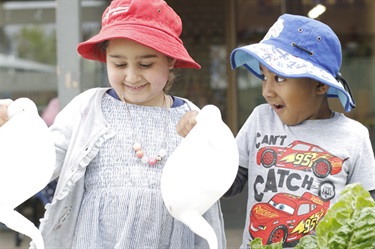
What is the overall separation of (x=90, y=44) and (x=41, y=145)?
19.7 inches

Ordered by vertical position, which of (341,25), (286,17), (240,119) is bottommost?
(240,119)

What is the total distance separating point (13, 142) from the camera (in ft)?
5.82

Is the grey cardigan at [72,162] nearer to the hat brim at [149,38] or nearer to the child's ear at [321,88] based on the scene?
the hat brim at [149,38]

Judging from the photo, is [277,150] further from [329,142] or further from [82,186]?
[82,186]

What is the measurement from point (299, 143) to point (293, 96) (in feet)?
0.49

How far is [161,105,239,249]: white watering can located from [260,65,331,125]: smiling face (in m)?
0.45

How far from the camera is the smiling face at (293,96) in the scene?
2.12 metres

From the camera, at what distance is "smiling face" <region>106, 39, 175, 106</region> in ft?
6.80

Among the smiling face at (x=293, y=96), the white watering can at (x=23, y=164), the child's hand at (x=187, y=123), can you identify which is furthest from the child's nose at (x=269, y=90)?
the white watering can at (x=23, y=164)

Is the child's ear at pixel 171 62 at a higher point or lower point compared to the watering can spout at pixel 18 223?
higher

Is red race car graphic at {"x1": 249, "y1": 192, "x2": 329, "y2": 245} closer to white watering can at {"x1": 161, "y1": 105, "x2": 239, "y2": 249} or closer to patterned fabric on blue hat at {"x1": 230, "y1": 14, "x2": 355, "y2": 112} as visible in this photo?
patterned fabric on blue hat at {"x1": 230, "y1": 14, "x2": 355, "y2": 112}

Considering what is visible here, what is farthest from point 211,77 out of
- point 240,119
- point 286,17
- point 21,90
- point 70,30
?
point 286,17

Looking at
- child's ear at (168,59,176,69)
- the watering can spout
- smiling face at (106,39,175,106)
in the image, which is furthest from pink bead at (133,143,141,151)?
the watering can spout

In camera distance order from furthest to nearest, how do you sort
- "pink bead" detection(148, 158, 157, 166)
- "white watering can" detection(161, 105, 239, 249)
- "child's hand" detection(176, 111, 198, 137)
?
"pink bead" detection(148, 158, 157, 166)
"child's hand" detection(176, 111, 198, 137)
"white watering can" detection(161, 105, 239, 249)
